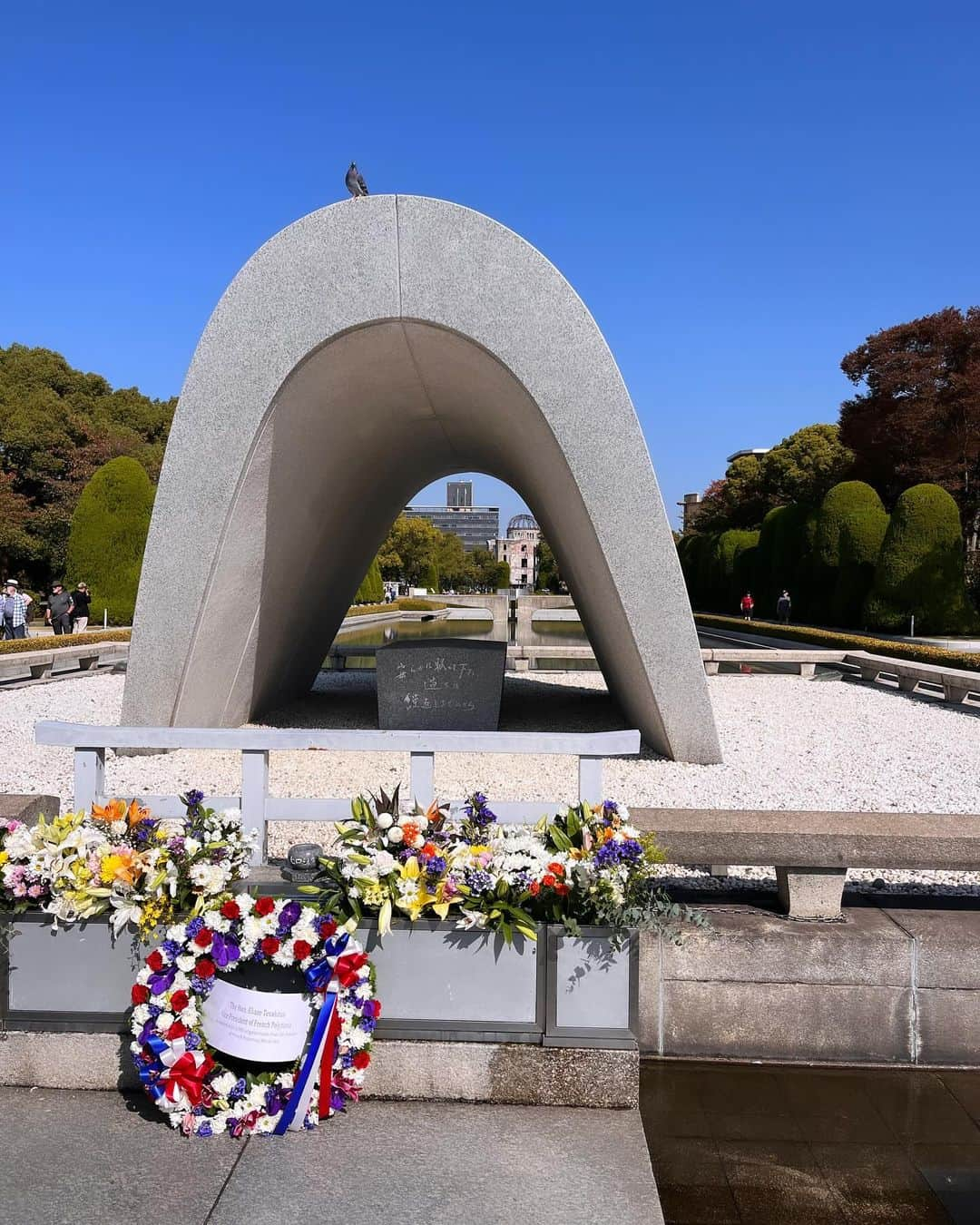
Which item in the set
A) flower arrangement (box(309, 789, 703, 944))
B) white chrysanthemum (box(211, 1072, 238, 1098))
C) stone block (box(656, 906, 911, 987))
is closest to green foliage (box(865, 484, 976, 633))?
stone block (box(656, 906, 911, 987))

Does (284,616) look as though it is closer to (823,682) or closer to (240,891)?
(240,891)

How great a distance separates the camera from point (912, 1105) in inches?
126

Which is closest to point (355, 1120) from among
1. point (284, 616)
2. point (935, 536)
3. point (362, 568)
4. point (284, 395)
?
point (284, 395)

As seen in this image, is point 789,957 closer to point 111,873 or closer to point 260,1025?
point 260,1025

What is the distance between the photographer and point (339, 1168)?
104 inches

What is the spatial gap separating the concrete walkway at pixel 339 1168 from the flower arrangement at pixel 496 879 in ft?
1.94

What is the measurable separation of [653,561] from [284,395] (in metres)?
2.88

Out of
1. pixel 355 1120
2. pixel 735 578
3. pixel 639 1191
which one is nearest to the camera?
pixel 639 1191

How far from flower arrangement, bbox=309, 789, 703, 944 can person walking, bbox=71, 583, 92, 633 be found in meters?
18.0

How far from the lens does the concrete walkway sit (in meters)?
2.46

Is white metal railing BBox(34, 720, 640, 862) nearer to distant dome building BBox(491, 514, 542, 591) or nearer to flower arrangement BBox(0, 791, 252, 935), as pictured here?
flower arrangement BBox(0, 791, 252, 935)

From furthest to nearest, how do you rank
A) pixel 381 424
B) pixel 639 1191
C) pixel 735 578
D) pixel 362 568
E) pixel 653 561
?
pixel 735 578, pixel 362 568, pixel 381 424, pixel 653 561, pixel 639 1191

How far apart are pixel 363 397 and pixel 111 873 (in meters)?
5.58

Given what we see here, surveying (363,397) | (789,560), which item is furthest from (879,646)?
(789,560)
